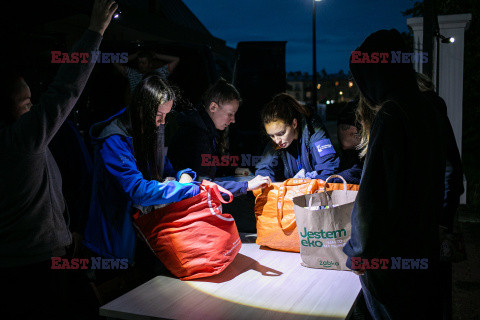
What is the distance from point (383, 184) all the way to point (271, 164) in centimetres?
179

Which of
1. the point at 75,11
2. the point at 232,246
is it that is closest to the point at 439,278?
the point at 232,246

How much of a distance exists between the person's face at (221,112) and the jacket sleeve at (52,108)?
1.41 meters

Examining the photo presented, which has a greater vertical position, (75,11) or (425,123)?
(75,11)

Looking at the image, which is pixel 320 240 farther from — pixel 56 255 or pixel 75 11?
pixel 75 11

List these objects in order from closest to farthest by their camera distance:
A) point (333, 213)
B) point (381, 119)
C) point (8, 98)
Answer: point (381, 119) → point (8, 98) → point (333, 213)

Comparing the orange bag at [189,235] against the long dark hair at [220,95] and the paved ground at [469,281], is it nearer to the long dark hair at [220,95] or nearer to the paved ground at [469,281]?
the long dark hair at [220,95]

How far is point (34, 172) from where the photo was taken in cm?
175

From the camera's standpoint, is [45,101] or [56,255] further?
[56,255]

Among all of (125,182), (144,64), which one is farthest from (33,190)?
(144,64)

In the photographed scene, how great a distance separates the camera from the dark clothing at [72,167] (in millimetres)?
2748

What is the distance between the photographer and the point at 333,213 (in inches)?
89.4


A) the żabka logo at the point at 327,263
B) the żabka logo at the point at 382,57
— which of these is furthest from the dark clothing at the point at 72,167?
the żabka logo at the point at 382,57

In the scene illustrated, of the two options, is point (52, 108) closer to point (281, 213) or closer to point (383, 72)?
point (383, 72)

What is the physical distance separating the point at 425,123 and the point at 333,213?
773 mm
